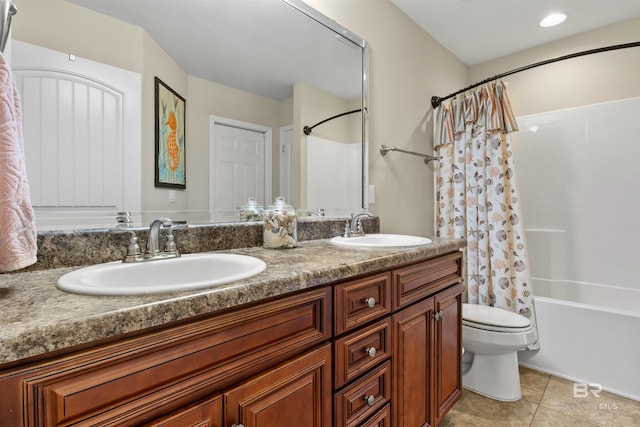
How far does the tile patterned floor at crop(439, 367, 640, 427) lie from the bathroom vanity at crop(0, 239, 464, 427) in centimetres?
62

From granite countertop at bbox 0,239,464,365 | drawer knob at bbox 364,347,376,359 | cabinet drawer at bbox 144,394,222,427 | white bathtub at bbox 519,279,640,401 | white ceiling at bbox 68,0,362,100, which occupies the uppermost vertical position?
white ceiling at bbox 68,0,362,100

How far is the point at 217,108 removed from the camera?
1.24 metres

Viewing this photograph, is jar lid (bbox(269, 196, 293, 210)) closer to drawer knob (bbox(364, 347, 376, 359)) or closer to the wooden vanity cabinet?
the wooden vanity cabinet

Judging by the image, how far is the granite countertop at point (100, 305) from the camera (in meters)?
0.44

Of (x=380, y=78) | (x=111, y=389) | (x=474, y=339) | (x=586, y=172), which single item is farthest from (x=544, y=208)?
(x=111, y=389)

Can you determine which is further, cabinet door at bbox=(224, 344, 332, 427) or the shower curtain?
the shower curtain

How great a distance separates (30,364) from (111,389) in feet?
0.38

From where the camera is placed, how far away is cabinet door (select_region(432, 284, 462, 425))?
52.5 inches

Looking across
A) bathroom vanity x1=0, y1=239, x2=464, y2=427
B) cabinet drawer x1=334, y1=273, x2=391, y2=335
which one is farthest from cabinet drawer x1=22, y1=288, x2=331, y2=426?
cabinet drawer x1=334, y1=273, x2=391, y2=335

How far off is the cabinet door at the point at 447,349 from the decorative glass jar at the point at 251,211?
32.7 inches

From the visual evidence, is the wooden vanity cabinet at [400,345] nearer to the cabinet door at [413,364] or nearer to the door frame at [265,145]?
the cabinet door at [413,364]

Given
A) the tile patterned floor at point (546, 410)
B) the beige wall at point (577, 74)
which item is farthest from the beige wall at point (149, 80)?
the beige wall at point (577, 74)

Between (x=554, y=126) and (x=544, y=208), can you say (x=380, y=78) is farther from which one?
(x=544, y=208)

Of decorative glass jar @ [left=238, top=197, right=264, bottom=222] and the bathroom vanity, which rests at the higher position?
decorative glass jar @ [left=238, top=197, right=264, bottom=222]
